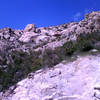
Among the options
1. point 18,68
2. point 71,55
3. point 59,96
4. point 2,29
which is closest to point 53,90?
point 59,96

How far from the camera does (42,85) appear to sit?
27.4 feet

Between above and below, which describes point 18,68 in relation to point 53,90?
above

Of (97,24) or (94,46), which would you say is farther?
(97,24)

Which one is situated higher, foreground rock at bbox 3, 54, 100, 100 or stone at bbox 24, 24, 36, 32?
stone at bbox 24, 24, 36, 32

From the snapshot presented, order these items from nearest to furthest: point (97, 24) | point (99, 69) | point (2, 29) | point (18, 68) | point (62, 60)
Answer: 1. point (99, 69)
2. point (62, 60)
3. point (18, 68)
4. point (97, 24)
5. point (2, 29)

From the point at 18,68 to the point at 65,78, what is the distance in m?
4.74

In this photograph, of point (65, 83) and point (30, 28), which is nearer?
point (65, 83)

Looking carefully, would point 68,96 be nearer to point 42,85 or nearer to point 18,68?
point 42,85

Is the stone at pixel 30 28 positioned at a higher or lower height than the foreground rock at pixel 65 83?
higher

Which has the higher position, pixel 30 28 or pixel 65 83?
pixel 30 28

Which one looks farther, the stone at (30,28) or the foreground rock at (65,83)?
the stone at (30,28)

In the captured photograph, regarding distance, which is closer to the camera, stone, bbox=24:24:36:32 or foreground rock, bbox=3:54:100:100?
foreground rock, bbox=3:54:100:100

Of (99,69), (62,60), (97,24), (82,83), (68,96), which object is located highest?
(97,24)

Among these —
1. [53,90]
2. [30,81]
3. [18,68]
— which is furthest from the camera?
[18,68]
